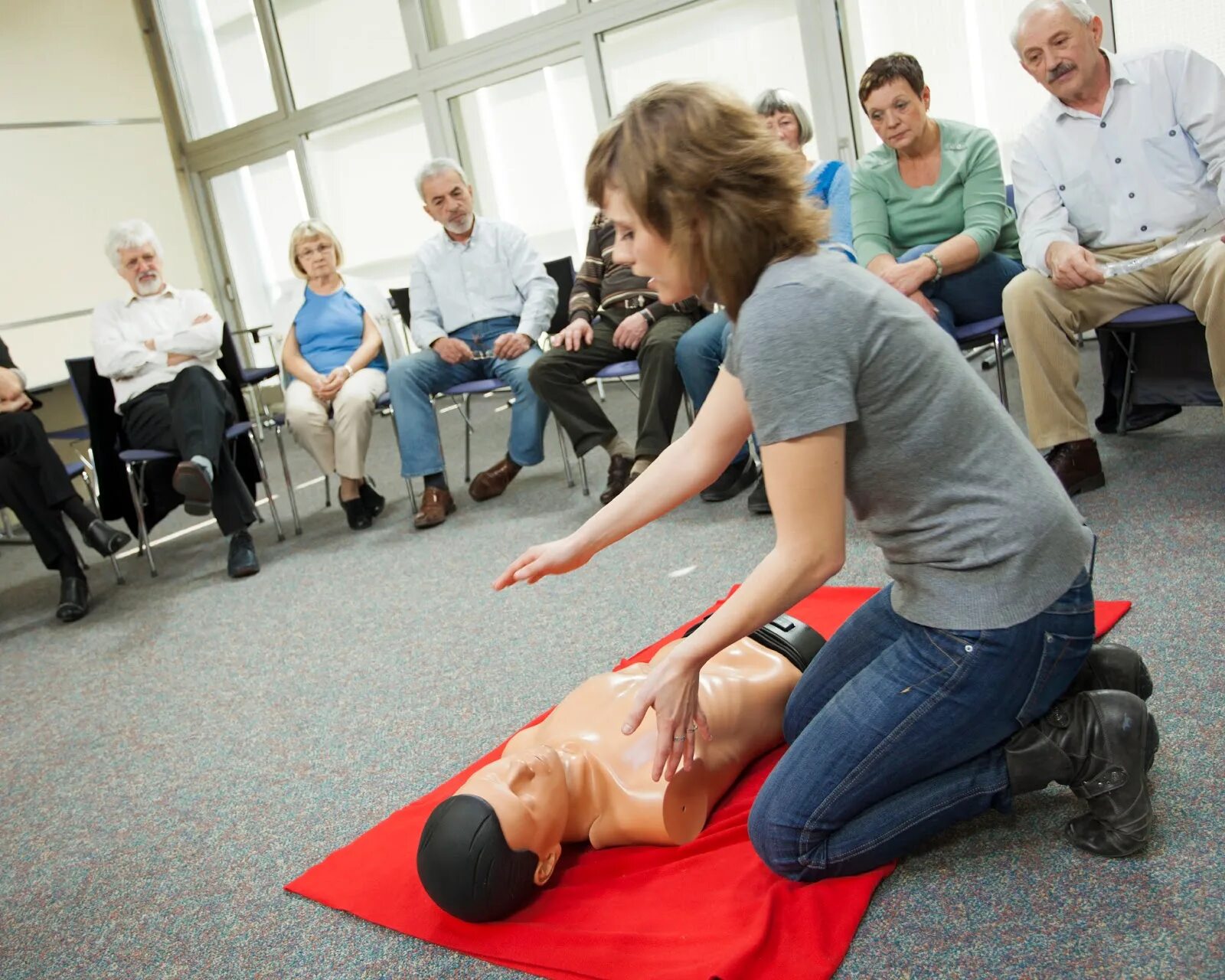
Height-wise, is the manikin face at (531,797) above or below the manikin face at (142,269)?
below

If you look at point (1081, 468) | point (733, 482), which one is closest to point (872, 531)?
point (1081, 468)

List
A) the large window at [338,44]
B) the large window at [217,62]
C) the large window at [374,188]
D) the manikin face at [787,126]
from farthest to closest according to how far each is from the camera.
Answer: the large window at [217,62] < the large window at [374,188] < the large window at [338,44] < the manikin face at [787,126]

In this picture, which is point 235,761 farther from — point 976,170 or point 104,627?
point 976,170

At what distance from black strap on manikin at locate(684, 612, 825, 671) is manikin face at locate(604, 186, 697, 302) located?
724 mm

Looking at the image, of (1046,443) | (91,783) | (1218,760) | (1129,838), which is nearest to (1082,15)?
(1046,443)

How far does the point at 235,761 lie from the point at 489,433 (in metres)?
3.62

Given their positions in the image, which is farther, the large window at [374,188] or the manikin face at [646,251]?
the large window at [374,188]

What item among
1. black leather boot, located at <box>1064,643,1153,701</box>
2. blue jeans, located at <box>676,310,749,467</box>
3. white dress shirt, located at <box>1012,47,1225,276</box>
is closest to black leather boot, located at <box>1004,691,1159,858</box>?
black leather boot, located at <box>1064,643,1153,701</box>

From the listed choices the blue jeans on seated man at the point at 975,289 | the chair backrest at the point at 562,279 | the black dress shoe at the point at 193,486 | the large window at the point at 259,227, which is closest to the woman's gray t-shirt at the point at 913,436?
the blue jeans on seated man at the point at 975,289

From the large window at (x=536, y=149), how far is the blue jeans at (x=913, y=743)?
5.65 meters

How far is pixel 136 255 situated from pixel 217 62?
443 cm

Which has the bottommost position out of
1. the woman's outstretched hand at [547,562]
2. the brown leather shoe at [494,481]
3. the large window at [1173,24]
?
the brown leather shoe at [494,481]

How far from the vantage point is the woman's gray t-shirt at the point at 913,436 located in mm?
1225

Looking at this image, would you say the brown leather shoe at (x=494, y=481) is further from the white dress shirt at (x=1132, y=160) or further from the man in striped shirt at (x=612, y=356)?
the white dress shirt at (x=1132, y=160)
